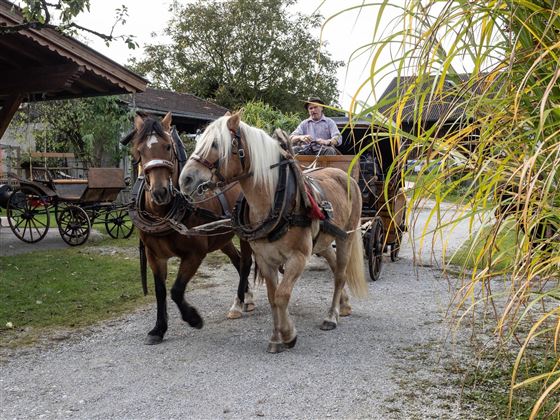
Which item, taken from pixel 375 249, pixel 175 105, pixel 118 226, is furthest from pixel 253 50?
pixel 375 249

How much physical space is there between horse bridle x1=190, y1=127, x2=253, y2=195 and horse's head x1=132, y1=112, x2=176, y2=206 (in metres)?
0.53

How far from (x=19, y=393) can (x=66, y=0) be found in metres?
3.54

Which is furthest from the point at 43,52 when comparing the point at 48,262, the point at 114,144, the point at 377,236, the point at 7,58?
the point at 114,144

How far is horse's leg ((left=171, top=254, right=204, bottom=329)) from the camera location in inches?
188

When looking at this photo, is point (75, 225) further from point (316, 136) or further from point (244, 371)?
point (244, 371)

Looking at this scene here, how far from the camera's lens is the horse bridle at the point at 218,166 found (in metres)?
3.99

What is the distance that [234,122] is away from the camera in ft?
13.8

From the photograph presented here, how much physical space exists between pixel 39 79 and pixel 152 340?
17.0ft

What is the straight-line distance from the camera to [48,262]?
8.73 meters

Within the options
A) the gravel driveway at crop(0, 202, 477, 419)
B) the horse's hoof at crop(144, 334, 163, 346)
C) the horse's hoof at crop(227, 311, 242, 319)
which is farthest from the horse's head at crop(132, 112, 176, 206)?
the horse's hoof at crop(227, 311, 242, 319)

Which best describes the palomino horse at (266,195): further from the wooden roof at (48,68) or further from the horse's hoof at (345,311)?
the wooden roof at (48,68)

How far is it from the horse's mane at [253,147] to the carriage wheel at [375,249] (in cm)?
299

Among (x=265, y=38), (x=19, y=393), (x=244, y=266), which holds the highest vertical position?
(x=265, y=38)

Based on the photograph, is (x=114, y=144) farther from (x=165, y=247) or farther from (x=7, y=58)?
(x=165, y=247)
